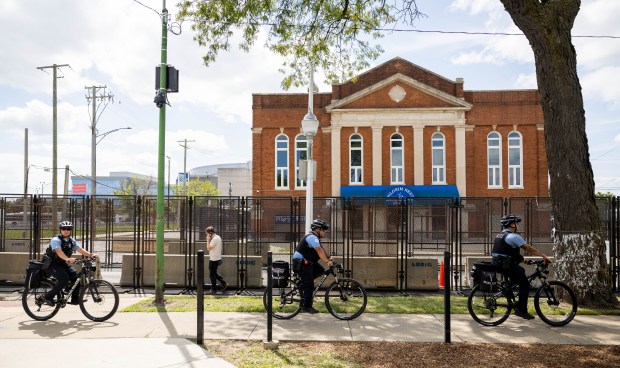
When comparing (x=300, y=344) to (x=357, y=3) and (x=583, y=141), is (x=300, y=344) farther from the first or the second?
(x=357, y=3)

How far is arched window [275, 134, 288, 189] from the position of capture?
34688mm

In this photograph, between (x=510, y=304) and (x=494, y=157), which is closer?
(x=510, y=304)

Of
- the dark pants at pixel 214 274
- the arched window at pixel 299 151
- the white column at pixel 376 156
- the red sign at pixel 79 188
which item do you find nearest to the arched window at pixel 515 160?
the white column at pixel 376 156

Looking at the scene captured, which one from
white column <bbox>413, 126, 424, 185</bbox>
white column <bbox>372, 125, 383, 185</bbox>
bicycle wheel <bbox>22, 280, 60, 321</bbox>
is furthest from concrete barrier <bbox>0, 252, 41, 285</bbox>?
white column <bbox>413, 126, 424, 185</bbox>

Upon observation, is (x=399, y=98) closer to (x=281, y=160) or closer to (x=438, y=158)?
(x=438, y=158)

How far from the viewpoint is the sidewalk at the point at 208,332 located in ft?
22.4

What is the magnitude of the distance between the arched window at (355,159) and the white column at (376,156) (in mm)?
892

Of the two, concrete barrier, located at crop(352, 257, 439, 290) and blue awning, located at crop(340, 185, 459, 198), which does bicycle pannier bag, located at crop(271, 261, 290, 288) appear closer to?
concrete barrier, located at crop(352, 257, 439, 290)

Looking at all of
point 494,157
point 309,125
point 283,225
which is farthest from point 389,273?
point 494,157

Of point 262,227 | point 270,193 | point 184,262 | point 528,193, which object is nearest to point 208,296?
point 184,262

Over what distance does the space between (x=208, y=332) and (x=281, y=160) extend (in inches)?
1055

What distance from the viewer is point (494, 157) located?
33.8m

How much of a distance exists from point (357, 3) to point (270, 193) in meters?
20.2

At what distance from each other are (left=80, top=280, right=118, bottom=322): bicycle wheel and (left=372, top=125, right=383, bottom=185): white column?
25.5 m
